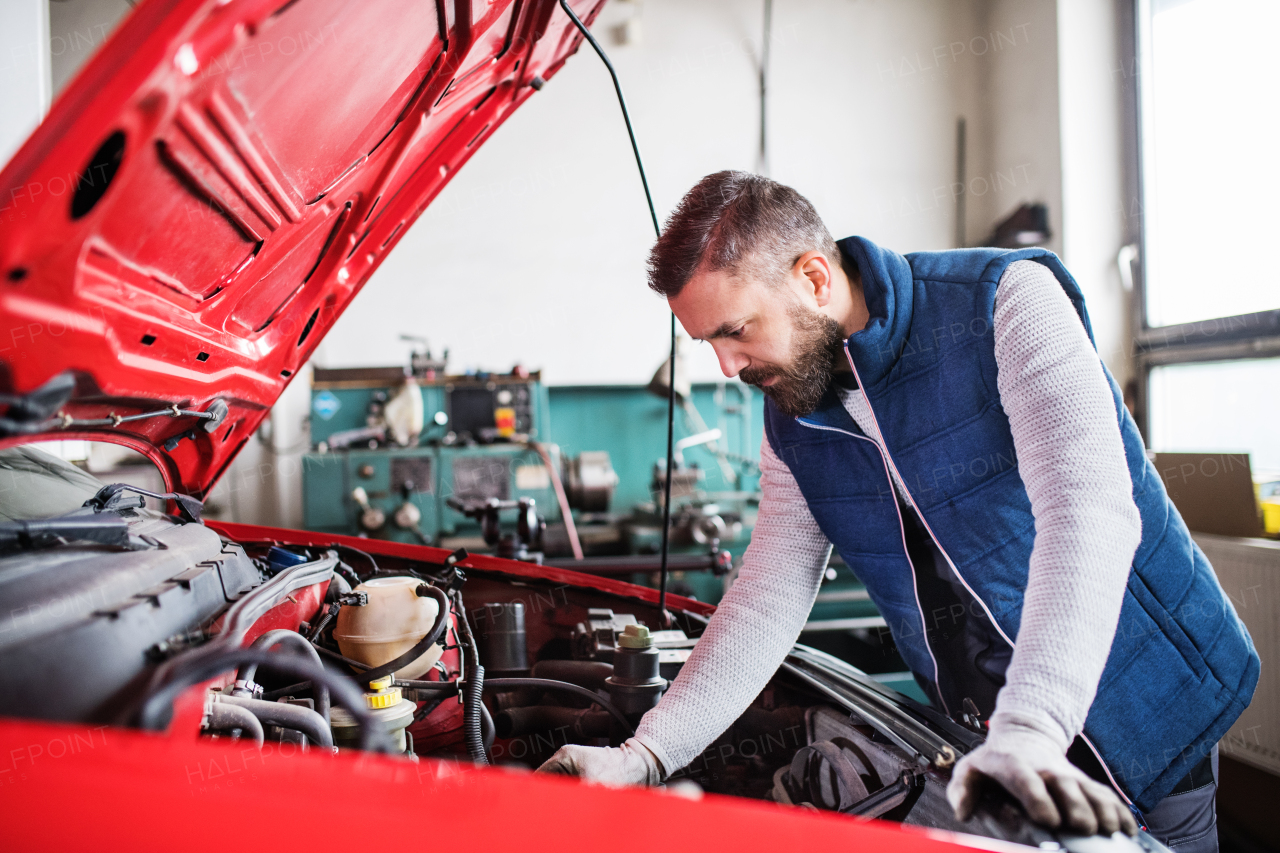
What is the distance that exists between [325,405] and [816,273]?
9.19ft

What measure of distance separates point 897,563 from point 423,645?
0.77 meters

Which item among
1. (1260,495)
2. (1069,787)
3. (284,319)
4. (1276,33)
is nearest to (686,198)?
(284,319)

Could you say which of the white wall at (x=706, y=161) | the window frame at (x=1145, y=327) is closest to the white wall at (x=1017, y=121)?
the white wall at (x=706, y=161)

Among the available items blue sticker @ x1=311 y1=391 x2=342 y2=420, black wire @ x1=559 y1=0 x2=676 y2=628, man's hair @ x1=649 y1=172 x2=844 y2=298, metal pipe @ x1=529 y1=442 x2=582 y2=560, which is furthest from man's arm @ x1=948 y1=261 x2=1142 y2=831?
blue sticker @ x1=311 y1=391 x2=342 y2=420

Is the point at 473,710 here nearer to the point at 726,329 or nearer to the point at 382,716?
the point at 382,716

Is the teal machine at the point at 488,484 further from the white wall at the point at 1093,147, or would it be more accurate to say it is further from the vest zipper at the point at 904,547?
the white wall at the point at 1093,147

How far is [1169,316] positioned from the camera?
347 centimetres

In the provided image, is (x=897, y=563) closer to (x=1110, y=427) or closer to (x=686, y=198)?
(x=1110, y=427)

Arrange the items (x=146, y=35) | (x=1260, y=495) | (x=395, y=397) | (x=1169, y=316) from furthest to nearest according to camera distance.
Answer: (x=1169, y=316), (x=395, y=397), (x=1260, y=495), (x=146, y=35)

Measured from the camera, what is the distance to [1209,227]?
3229mm

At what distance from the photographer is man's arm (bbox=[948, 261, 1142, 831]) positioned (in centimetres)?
60

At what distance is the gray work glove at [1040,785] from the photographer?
0.56 metres

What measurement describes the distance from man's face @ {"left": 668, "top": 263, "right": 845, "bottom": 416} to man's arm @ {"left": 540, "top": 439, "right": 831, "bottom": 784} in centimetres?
19

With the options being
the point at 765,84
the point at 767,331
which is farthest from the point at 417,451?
the point at 765,84
